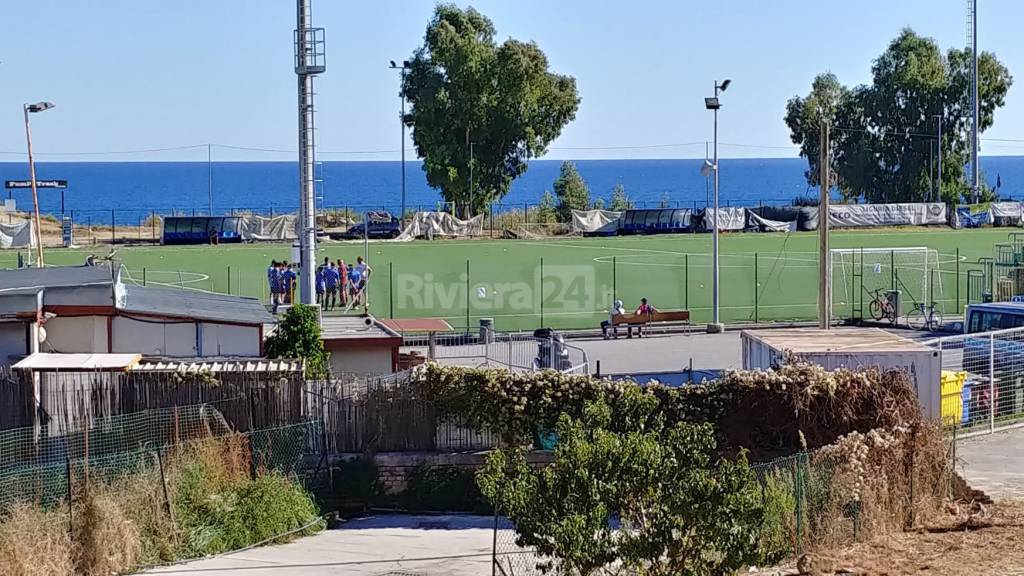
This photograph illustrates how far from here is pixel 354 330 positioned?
1231 inches

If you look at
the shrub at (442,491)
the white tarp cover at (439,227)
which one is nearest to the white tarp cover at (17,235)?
the white tarp cover at (439,227)

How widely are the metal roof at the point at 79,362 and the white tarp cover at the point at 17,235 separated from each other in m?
47.7

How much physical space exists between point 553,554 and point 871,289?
4048cm

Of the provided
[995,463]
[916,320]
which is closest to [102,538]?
[995,463]

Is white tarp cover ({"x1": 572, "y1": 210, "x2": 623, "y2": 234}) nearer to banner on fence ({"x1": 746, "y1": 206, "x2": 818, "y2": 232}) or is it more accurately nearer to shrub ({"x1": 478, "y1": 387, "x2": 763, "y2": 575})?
banner on fence ({"x1": 746, "y1": 206, "x2": 818, "y2": 232})

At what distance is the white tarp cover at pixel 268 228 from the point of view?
7500 centimetres

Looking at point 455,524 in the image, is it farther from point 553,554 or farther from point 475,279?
point 475,279

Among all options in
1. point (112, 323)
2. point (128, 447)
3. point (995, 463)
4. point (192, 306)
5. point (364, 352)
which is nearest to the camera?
point (128, 447)

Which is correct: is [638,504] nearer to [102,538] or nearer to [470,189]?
[102,538]

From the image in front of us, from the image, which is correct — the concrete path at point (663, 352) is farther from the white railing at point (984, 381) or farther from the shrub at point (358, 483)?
the shrub at point (358, 483)

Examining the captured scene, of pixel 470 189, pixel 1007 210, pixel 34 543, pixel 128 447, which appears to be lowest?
pixel 34 543

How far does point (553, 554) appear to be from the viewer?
12.0m

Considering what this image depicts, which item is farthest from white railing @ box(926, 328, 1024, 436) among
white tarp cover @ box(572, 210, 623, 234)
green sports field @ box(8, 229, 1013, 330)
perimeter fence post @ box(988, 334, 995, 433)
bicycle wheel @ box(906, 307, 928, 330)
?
white tarp cover @ box(572, 210, 623, 234)

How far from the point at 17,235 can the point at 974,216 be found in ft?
184
